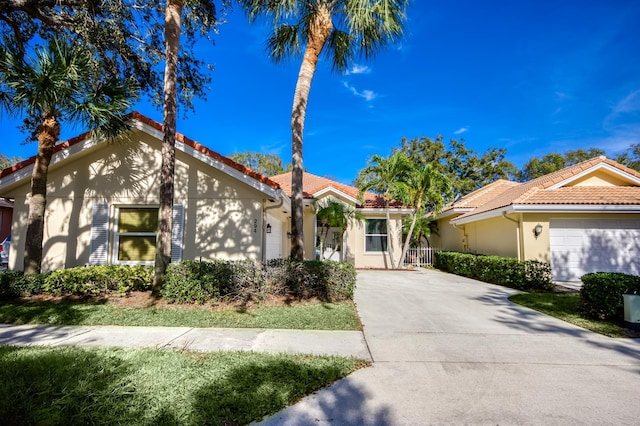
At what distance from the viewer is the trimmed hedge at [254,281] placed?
7.17 meters

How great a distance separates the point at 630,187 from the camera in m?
12.9

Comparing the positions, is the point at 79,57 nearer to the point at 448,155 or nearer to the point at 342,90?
the point at 342,90

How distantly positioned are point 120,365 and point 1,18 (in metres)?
10.2

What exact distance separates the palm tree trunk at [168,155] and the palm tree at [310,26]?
2.51 m

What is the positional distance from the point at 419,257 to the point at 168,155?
15.3m

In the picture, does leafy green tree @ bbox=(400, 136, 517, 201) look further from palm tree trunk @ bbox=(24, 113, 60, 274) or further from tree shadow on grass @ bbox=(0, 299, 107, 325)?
tree shadow on grass @ bbox=(0, 299, 107, 325)

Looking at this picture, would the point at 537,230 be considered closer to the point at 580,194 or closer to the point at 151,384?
the point at 580,194

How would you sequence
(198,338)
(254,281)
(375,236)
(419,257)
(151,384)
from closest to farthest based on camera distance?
(151,384), (198,338), (254,281), (375,236), (419,257)

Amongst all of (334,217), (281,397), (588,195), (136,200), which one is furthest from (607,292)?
(136,200)

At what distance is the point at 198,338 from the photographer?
5230 mm

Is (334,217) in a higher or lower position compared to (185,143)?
lower

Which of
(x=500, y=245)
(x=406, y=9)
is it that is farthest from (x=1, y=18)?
(x=500, y=245)

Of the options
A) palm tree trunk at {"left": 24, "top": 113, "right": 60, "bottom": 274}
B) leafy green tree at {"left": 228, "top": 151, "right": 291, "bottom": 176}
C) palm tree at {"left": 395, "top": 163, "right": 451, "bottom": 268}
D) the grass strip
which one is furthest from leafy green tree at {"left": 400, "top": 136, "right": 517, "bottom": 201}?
palm tree trunk at {"left": 24, "top": 113, "right": 60, "bottom": 274}

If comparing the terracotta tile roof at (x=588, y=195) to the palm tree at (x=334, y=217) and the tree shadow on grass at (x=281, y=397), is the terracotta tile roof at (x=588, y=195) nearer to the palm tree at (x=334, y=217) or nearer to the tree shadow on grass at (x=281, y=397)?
the palm tree at (x=334, y=217)
